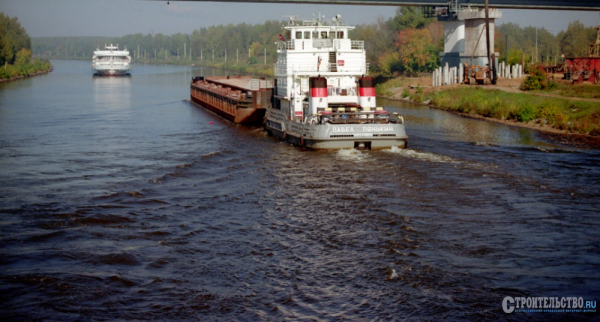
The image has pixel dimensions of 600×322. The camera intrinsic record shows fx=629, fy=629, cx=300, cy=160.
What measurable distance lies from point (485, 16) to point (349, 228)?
54415 millimetres

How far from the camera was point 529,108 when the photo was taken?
39594 mm

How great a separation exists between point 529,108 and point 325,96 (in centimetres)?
1661

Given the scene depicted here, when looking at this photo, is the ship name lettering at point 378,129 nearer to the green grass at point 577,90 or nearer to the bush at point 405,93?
the green grass at point 577,90

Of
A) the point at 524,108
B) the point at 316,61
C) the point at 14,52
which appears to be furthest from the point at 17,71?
the point at 524,108

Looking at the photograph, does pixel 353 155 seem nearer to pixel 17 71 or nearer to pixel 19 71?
pixel 17 71

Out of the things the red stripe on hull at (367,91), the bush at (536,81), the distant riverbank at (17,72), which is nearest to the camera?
the red stripe on hull at (367,91)

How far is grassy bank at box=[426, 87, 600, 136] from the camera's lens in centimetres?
3531

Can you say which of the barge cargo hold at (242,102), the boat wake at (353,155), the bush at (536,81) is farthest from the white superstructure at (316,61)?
the bush at (536,81)

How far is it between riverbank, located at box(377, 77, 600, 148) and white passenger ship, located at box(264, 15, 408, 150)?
976cm

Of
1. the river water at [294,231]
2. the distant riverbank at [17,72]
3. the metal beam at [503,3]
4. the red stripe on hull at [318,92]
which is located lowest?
the river water at [294,231]

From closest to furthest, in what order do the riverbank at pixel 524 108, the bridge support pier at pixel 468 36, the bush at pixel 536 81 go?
the riverbank at pixel 524 108 → the bush at pixel 536 81 → the bridge support pier at pixel 468 36

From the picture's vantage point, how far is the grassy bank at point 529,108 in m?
35.3

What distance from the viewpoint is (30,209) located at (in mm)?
18719

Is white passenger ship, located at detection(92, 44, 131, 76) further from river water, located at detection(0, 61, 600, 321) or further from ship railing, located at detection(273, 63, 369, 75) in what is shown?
river water, located at detection(0, 61, 600, 321)
